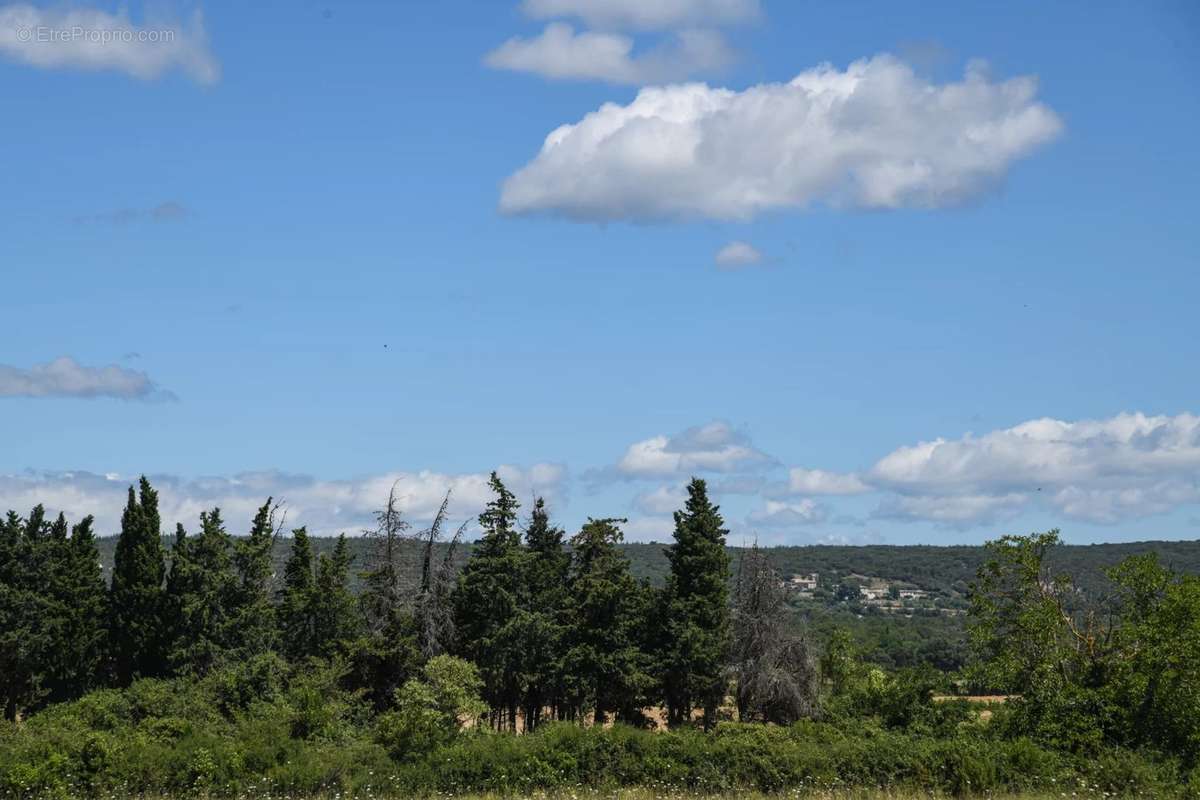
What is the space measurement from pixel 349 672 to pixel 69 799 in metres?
23.4

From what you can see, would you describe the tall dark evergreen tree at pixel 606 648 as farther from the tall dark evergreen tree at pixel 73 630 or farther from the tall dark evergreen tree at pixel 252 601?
the tall dark evergreen tree at pixel 73 630

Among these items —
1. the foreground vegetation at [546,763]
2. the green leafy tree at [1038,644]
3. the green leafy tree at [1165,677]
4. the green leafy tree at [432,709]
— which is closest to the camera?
the foreground vegetation at [546,763]

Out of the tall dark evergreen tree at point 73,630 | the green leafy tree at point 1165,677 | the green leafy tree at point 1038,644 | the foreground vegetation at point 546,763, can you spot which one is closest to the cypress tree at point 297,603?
the tall dark evergreen tree at point 73,630

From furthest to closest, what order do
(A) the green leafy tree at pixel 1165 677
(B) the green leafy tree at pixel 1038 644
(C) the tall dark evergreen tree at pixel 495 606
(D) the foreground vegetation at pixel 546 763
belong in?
(C) the tall dark evergreen tree at pixel 495 606
(B) the green leafy tree at pixel 1038 644
(A) the green leafy tree at pixel 1165 677
(D) the foreground vegetation at pixel 546 763

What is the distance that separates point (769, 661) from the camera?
223 ft

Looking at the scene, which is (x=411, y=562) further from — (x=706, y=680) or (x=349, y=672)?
(x=706, y=680)

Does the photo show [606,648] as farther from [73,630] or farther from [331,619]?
[73,630]

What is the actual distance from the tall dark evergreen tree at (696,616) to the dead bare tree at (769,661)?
1731mm

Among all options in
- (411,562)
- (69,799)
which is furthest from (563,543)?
(69,799)

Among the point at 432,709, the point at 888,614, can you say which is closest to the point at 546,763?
the point at 432,709

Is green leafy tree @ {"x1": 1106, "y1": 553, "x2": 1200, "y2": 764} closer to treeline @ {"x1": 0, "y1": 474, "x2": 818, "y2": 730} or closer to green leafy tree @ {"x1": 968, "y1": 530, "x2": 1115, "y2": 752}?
green leafy tree @ {"x1": 968, "y1": 530, "x2": 1115, "y2": 752}

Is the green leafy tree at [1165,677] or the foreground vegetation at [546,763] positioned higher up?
the green leafy tree at [1165,677]

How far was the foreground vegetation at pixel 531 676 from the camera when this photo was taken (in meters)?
41.7

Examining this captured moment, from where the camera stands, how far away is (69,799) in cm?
3909
